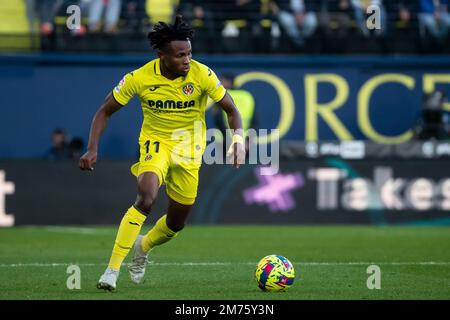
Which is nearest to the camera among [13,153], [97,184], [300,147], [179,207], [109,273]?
[109,273]

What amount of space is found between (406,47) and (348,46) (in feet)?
3.98

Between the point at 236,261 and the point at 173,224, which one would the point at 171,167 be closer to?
the point at 173,224

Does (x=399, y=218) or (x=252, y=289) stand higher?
(x=252, y=289)

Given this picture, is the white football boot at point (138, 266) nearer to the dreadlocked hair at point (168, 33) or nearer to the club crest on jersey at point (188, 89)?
the club crest on jersey at point (188, 89)

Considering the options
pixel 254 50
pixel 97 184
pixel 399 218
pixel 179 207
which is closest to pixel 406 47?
pixel 254 50

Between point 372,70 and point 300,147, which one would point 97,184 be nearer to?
point 300,147

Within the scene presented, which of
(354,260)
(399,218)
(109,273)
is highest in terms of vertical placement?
(109,273)

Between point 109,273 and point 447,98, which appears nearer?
point 109,273

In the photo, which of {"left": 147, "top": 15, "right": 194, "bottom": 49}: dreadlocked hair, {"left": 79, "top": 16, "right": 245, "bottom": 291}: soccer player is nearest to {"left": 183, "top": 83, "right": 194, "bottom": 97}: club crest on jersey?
{"left": 79, "top": 16, "right": 245, "bottom": 291}: soccer player

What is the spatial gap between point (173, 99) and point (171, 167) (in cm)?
61

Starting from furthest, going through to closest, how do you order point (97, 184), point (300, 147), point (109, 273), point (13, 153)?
point (13, 153), point (300, 147), point (97, 184), point (109, 273)

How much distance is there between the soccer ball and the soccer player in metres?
0.90

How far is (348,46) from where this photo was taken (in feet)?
71.4

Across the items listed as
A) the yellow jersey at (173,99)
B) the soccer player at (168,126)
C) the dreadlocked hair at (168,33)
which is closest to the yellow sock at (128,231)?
the soccer player at (168,126)
